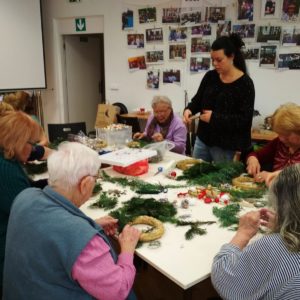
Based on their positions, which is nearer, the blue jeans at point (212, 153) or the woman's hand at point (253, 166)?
the woman's hand at point (253, 166)

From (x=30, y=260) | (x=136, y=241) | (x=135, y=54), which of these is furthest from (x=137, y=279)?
(x=135, y=54)

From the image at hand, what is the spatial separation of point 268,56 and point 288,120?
215 centimetres

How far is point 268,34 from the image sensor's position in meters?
3.81

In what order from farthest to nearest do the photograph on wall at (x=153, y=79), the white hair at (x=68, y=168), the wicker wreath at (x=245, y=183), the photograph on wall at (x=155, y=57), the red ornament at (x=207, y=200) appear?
1. the photograph on wall at (x=153, y=79)
2. the photograph on wall at (x=155, y=57)
3. the wicker wreath at (x=245, y=183)
4. the red ornament at (x=207, y=200)
5. the white hair at (x=68, y=168)

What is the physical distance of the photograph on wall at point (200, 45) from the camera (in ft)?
14.2

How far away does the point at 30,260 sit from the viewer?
113 centimetres

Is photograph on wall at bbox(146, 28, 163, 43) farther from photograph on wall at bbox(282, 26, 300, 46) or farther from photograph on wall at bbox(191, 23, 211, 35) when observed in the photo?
photograph on wall at bbox(282, 26, 300, 46)

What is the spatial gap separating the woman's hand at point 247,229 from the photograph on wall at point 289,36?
283 cm

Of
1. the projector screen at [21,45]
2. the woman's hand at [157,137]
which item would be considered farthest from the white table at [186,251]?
the projector screen at [21,45]

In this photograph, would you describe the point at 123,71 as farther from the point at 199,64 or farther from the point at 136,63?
the point at 199,64

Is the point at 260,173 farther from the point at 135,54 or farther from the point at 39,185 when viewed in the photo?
the point at 135,54

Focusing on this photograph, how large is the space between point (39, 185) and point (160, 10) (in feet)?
11.1

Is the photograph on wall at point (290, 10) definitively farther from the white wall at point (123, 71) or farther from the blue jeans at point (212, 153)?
the blue jeans at point (212, 153)

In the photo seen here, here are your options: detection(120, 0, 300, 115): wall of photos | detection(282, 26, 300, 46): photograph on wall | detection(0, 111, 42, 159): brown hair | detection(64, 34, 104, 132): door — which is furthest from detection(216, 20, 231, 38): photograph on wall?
detection(0, 111, 42, 159): brown hair
